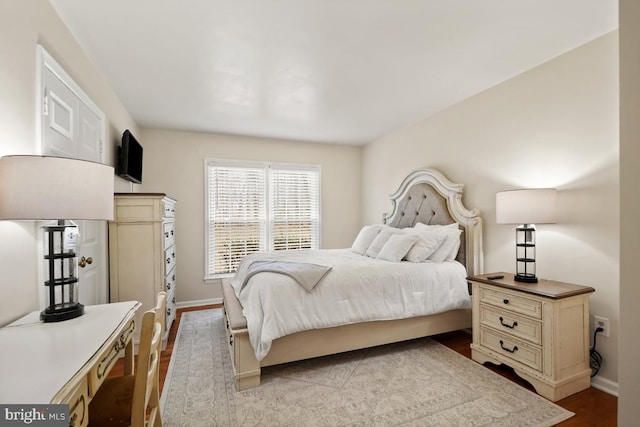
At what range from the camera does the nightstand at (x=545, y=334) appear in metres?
1.96

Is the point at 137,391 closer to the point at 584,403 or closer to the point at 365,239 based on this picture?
the point at 584,403

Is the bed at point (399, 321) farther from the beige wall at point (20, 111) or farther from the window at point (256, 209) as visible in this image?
the window at point (256, 209)

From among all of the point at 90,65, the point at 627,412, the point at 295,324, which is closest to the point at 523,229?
the point at 627,412

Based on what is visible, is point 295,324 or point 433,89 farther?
point 433,89

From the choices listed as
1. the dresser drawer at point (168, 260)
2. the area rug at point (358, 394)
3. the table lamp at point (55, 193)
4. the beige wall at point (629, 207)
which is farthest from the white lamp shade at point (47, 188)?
the beige wall at point (629, 207)

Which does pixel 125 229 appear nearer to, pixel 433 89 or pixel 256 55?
pixel 256 55

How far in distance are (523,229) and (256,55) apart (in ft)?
8.13

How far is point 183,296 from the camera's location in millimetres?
4227

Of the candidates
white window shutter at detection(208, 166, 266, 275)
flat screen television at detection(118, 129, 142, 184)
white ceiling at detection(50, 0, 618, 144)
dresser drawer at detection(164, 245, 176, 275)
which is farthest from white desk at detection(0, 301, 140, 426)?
white window shutter at detection(208, 166, 266, 275)

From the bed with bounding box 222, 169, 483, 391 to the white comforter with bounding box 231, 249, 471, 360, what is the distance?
42 millimetres

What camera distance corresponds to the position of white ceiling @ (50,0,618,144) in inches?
71.4

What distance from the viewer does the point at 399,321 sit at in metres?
2.65

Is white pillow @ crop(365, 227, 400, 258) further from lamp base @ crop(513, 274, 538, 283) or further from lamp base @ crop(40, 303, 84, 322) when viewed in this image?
lamp base @ crop(40, 303, 84, 322)

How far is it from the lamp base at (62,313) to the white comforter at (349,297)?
990 mm
